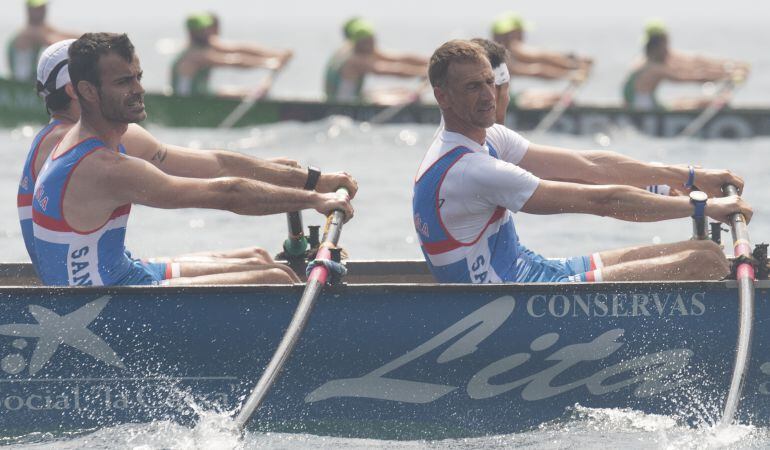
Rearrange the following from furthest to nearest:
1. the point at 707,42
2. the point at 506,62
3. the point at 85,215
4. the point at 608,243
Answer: the point at 707,42
the point at 608,243
the point at 506,62
the point at 85,215

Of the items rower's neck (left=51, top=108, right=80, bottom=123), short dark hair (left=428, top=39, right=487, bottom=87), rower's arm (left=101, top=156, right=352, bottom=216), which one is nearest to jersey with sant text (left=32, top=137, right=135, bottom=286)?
rower's arm (left=101, top=156, right=352, bottom=216)

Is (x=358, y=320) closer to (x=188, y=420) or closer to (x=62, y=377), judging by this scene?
(x=188, y=420)

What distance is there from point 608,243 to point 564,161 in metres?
5.84

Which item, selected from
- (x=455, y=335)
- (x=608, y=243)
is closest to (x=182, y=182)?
(x=455, y=335)

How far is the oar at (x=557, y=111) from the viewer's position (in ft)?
64.7

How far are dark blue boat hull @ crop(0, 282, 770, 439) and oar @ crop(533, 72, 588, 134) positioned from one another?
41.4 feet

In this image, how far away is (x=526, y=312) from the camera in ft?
23.4

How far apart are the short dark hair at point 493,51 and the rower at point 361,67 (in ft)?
41.9

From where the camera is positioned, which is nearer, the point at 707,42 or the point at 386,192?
the point at 386,192

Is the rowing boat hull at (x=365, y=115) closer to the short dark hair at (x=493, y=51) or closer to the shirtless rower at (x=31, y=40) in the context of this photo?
the shirtless rower at (x=31, y=40)

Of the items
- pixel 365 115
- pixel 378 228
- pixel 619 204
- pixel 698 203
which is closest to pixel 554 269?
pixel 619 204

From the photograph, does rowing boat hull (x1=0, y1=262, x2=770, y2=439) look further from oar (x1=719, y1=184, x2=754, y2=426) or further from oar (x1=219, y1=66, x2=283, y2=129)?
oar (x1=219, y1=66, x2=283, y2=129)

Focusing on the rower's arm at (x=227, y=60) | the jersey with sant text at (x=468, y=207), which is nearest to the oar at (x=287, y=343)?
the jersey with sant text at (x=468, y=207)

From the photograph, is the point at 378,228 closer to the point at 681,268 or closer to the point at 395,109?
the point at 395,109
